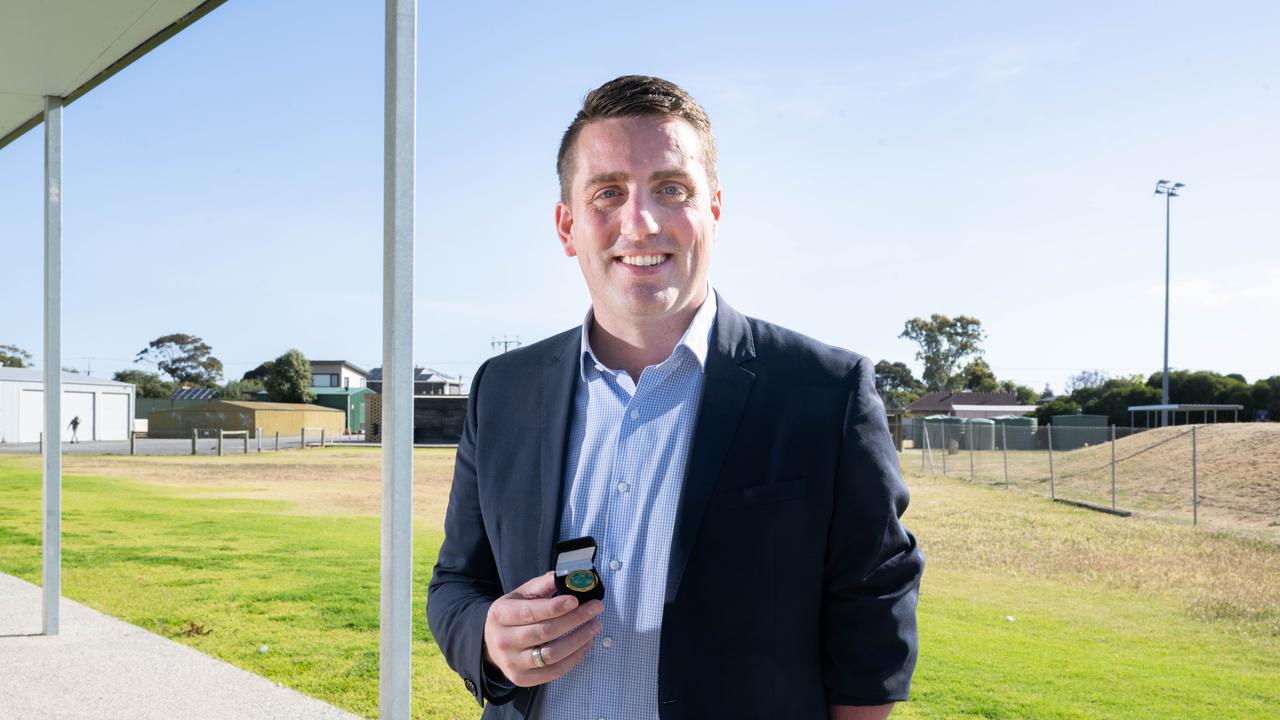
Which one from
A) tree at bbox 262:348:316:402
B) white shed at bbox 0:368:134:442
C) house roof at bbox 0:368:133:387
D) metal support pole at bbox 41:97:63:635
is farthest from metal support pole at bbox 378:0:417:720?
tree at bbox 262:348:316:402

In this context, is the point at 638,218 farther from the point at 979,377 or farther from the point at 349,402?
the point at 979,377

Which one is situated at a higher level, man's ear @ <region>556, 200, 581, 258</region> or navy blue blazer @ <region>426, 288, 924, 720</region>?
man's ear @ <region>556, 200, 581, 258</region>

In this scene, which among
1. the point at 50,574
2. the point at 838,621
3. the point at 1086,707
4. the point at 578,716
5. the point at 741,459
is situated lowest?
the point at 1086,707

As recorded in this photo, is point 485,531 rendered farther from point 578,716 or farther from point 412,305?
point 412,305

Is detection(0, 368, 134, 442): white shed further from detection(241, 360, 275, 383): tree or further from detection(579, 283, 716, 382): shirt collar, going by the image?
detection(579, 283, 716, 382): shirt collar

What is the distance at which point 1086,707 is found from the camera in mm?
6793

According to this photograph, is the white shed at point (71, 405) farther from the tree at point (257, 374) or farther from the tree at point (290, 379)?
the tree at point (257, 374)

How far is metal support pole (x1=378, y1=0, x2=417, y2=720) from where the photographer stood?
2691mm

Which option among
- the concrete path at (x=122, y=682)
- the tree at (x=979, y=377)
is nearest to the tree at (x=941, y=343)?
the tree at (x=979, y=377)

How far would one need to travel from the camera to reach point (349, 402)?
2140 inches

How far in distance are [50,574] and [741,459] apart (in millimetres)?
5385

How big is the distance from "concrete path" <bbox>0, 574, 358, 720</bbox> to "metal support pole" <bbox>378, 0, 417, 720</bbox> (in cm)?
183

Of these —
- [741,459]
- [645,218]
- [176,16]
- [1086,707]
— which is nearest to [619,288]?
[645,218]

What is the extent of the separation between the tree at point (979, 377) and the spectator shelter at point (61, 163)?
216 ft
